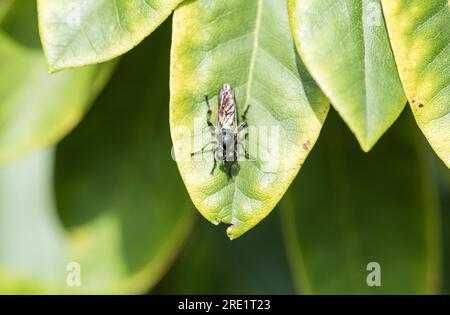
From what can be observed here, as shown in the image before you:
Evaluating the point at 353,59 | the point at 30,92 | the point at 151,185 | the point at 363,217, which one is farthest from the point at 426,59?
the point at 30,92

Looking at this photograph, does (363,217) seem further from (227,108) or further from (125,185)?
(227,108)

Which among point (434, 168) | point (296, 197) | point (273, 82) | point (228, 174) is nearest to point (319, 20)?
point (273, 82)

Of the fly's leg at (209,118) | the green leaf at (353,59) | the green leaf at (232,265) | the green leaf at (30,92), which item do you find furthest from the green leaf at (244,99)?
the green leaf at (232,265)

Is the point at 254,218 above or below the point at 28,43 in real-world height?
below
